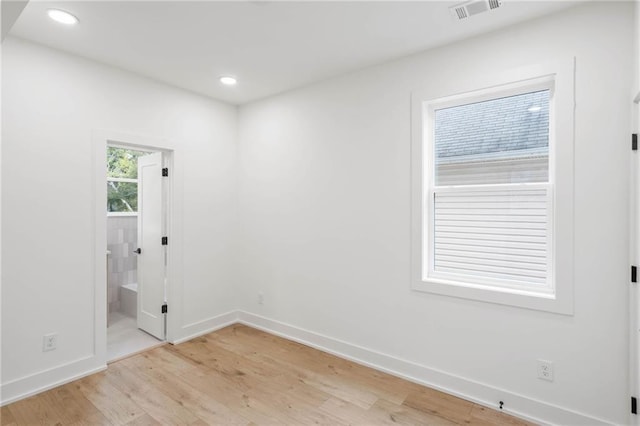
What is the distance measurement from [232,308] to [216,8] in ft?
10.8

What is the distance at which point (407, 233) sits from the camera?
2.84 metres

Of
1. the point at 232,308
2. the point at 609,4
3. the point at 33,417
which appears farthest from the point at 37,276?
the point at 609,4

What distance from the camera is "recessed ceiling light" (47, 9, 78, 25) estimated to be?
221cm

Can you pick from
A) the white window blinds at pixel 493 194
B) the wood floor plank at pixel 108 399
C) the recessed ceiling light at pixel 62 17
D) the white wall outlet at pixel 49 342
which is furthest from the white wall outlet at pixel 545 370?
the recessed ceiling light at pixel 62 17

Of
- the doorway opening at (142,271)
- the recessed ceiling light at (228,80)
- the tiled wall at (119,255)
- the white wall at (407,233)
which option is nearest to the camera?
the white wall at (407,233)

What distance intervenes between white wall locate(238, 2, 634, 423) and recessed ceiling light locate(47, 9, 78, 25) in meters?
1.95

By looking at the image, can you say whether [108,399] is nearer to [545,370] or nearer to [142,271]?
[142,271]

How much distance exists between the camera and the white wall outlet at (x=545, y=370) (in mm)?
2225

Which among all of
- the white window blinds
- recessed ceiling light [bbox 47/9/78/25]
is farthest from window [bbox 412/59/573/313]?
recessed ceiling light [bbox 47/9/78/25]

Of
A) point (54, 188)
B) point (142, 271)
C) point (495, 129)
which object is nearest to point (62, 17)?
point (54, 188)

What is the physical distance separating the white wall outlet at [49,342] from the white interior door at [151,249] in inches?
41.0

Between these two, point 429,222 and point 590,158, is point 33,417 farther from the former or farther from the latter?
point 590,158

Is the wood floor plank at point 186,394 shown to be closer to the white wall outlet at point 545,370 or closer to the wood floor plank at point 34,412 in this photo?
the wood floor plank at point 34,412

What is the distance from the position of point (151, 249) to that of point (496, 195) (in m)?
3.58
